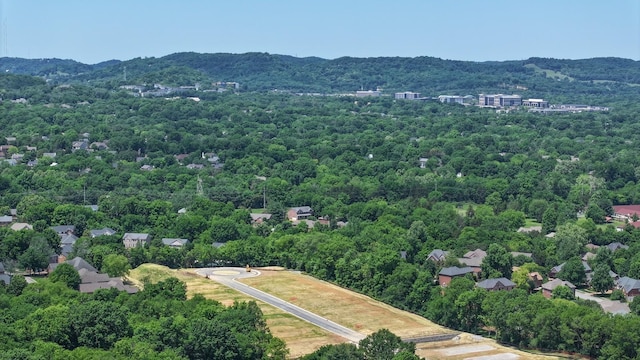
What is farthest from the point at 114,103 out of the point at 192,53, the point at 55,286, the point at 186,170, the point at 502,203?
the point at 192,53

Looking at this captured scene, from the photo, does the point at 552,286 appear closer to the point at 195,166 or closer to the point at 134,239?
the point at 134,239

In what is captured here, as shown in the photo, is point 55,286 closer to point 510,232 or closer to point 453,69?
point 510,232

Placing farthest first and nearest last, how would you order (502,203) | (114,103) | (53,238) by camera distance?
(114,103) → (502,203) → (53,238)

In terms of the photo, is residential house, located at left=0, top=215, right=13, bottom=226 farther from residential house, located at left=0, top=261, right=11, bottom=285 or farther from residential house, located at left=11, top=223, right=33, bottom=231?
residential house, located at left=0, top=261, right=11, bottom=285

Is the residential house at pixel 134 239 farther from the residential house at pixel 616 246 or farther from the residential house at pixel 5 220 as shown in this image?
the residential house at pixel 616 246

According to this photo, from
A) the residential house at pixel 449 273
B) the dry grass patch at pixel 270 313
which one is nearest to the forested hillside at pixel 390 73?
the dry grass patch at pixel 270 313

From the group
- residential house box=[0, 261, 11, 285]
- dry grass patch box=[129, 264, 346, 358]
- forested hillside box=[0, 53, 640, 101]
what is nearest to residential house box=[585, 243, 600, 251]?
dry grass patch box=[129, 264, 346, 358]
